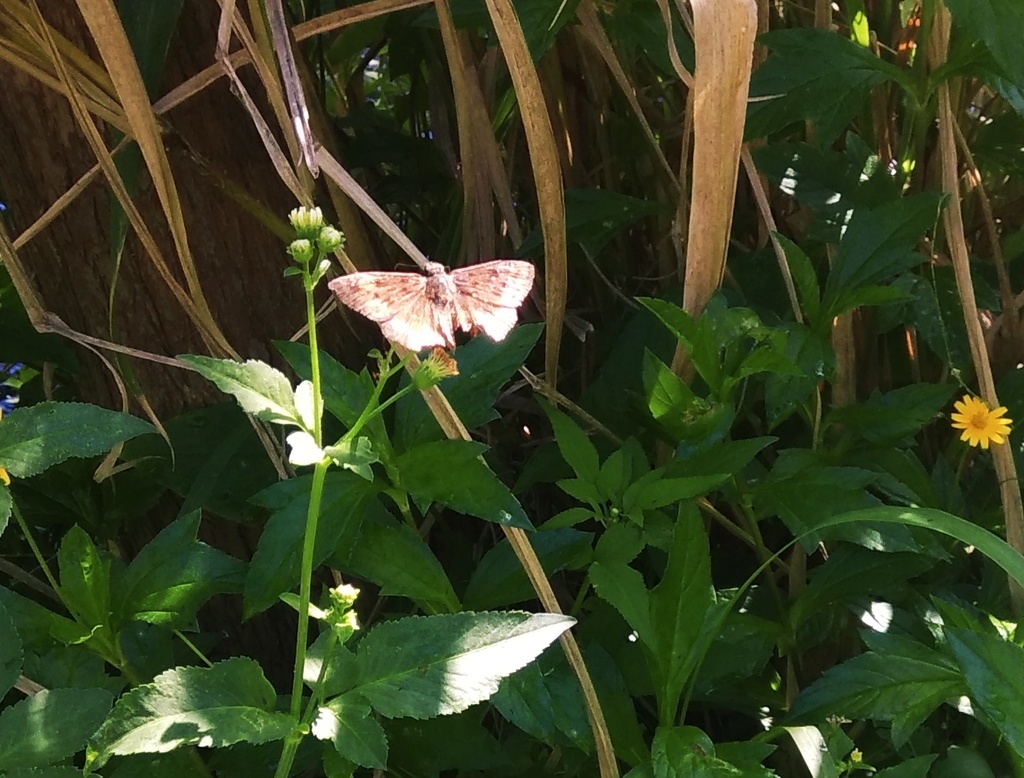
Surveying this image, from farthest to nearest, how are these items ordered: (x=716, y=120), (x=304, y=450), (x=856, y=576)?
(x=856, y=576)
(x=716, y=120)
(x=304, y=450)

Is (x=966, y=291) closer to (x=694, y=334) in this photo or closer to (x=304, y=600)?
(x=694, y=334)

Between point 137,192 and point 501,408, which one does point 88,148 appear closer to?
point 137,192

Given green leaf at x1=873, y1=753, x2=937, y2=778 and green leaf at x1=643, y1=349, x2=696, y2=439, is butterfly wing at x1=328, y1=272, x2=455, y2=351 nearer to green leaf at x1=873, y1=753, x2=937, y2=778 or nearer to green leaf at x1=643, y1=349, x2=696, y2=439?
green leaf at x1=643, y1=349, x2=696, y2=439

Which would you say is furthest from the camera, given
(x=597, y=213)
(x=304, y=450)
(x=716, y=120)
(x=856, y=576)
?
(x=597, y=213)

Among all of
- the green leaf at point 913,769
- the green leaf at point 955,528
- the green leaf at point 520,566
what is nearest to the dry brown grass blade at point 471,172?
the green leaf at point 520,566

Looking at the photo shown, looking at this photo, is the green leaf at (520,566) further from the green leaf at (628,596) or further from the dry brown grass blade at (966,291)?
the dry brown grass blade at (966,291)

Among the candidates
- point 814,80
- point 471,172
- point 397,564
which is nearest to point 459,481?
point 397,564

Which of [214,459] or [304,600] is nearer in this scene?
[304,600]
